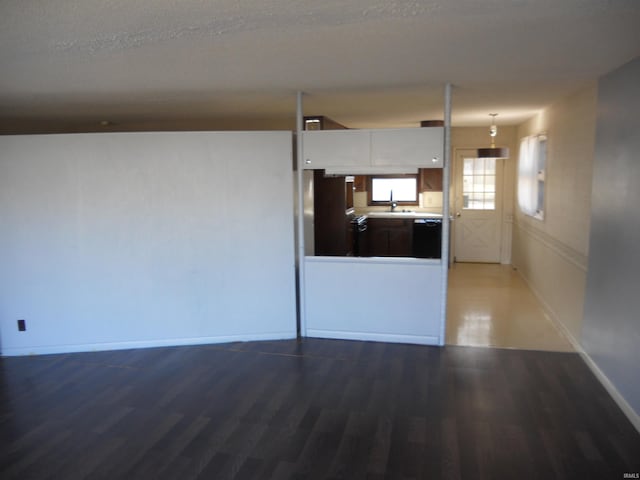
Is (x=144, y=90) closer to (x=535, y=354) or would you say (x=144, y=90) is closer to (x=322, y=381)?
A: (x=322, y=381)

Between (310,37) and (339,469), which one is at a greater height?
(310,37)

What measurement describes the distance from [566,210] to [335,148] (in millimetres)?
2450

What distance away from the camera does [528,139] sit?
22.4 ft

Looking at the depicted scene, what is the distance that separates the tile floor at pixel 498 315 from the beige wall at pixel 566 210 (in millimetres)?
157

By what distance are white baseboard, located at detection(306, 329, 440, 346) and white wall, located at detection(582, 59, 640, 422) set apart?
1372mm

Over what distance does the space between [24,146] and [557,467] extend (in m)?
4.95

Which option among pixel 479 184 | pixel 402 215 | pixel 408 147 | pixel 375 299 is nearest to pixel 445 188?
pixel 408 147

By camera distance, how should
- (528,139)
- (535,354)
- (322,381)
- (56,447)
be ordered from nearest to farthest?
(56,447), (322,381), (535,354), (528,139)

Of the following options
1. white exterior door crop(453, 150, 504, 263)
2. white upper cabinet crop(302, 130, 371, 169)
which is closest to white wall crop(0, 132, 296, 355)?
white upper cabinet crop(302, 130, 371, 169)

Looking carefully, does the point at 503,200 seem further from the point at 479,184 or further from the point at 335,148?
the point at 335,148

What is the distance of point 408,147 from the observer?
4469 millimetres

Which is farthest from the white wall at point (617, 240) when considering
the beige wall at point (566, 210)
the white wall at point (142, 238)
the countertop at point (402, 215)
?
the countertop at point (402, 215)

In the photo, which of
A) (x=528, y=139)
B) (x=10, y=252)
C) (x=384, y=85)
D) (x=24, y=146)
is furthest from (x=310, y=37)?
(x=528, y=139)

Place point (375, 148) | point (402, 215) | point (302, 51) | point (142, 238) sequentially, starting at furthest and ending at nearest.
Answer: point (402, 215)
point (142, 238)
point (375, 148)
point (302, 51)
